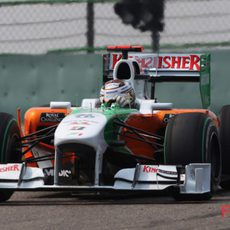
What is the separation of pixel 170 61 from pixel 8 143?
9.61ft

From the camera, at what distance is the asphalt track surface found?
782 centimetres

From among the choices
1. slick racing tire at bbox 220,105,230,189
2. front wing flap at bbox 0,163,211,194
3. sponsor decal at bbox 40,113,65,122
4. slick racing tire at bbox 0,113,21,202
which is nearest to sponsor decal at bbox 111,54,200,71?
slick racing tire at bbox 220,105,230,189

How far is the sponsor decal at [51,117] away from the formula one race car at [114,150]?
0.03 ft

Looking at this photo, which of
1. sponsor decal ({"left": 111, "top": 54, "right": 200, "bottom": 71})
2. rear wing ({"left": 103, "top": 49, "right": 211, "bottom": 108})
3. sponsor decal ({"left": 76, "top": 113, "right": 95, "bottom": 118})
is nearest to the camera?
sponsor decal ({"left": 76, "top": 113, "right": 95, "bottom": 118})

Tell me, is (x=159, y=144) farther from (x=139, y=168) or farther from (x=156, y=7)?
(x=156, y=7)

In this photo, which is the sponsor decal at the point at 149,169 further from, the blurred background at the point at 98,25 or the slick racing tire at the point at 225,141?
the blurred background at the point at 98,25

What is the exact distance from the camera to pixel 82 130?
928cm

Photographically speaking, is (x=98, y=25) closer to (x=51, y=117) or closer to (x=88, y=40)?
(x=88, y=40)

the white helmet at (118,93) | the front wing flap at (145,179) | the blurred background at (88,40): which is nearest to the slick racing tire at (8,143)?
the front wing flap at (145,179)

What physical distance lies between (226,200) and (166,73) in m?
2.81

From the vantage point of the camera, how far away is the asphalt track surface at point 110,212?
25.7ft

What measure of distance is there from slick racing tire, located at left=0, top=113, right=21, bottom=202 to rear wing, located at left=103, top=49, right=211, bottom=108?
2142mm

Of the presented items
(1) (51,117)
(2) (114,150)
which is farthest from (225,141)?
(1) (51,117)

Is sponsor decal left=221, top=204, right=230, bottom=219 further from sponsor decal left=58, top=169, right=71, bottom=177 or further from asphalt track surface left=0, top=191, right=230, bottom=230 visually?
sponsor decal left=58, top=169, right=71, bottom=177
